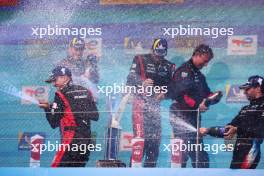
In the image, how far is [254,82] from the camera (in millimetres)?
3082

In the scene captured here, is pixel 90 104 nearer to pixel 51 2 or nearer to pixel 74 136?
pixel 74 136

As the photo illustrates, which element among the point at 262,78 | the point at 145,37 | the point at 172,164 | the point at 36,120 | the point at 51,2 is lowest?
the point at 172,164

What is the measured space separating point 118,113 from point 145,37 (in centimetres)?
44

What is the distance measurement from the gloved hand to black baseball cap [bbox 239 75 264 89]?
0.12 metres

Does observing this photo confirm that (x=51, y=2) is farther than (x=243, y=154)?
Yes

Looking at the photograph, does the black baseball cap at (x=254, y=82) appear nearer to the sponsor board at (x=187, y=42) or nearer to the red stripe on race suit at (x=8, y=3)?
the sponsor board at (x=187, y=42)

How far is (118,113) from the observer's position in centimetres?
312

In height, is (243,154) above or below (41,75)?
below

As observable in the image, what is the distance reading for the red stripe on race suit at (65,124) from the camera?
3125 millimetres

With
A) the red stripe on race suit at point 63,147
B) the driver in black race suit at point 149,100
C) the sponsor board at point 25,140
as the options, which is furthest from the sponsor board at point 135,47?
the sponsor board at point 25,140

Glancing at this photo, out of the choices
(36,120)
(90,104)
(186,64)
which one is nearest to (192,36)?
(186,64)

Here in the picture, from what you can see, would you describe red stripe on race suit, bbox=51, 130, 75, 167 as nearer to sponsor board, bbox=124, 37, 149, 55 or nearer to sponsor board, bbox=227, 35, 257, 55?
sponsor board, bbox=124, 37, 149, 55

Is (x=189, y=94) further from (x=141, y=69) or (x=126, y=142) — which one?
(x=126, y=142)

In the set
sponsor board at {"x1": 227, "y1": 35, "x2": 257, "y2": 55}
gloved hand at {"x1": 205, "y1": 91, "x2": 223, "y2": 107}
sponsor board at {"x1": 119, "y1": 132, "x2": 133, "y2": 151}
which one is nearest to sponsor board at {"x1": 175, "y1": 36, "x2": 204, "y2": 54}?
sponsor board at {"x1": 227, "y1": 35, "x2": 257, "y2": 55}
